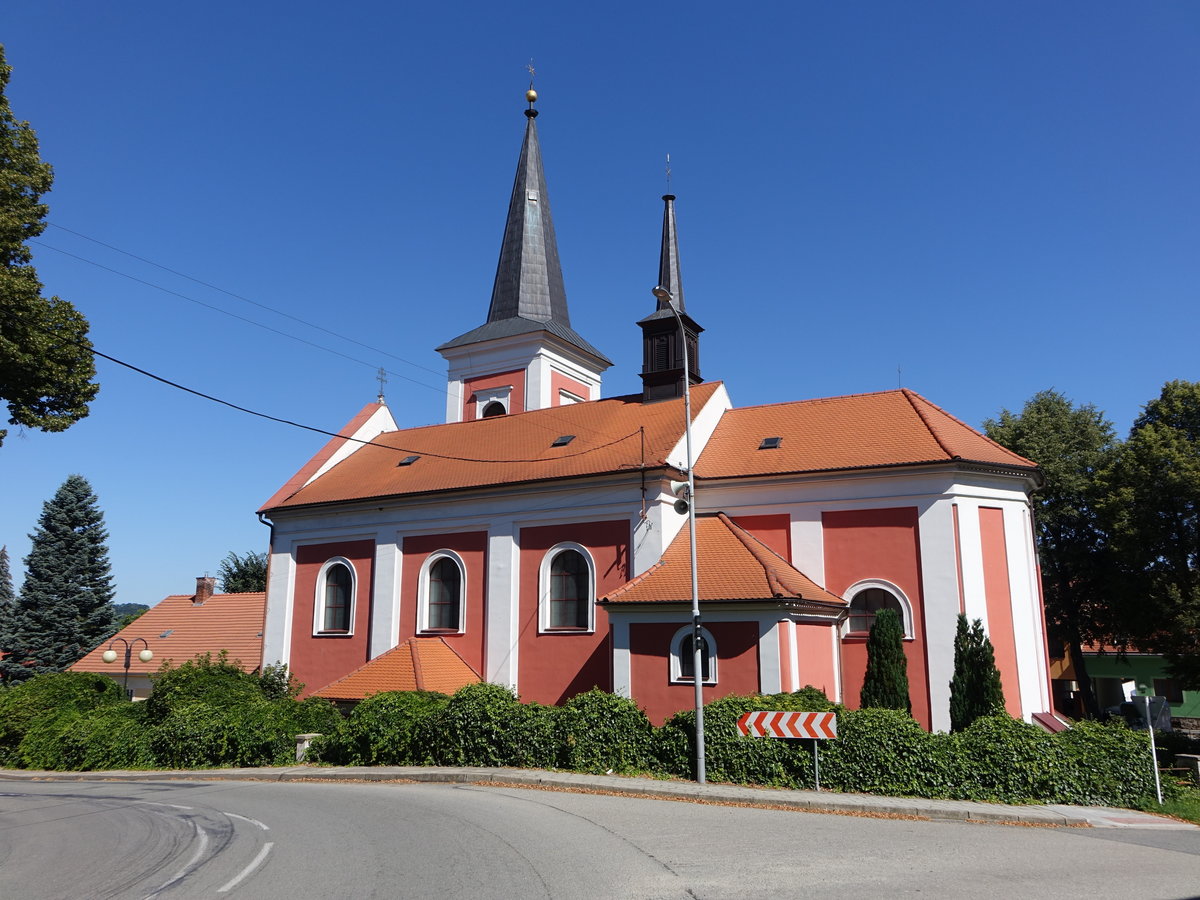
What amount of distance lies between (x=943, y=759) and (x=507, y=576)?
1368 cm

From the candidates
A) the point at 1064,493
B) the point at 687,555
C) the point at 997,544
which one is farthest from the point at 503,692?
the point at 1064,493

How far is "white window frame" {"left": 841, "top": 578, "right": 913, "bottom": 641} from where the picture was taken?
69.4 feet

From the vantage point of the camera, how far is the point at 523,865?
27.7ft

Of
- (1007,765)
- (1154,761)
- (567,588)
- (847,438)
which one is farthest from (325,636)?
(1154,761)

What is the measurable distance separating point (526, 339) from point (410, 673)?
50.8 ft

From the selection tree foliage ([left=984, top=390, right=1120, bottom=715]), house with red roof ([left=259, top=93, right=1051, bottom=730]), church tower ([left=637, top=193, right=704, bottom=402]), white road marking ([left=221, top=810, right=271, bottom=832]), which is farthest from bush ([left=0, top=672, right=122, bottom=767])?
tree foliage ([left=984, top=390, right=1120, bottom=715])

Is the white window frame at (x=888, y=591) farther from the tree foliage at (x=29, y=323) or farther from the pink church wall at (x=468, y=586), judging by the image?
the tree foliage at (x=29, y=323)

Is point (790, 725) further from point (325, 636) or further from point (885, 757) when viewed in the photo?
point (325, 636)

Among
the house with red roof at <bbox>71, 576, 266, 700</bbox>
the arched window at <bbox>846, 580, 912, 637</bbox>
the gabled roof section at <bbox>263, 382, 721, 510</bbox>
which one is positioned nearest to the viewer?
the arched window at <bbox>846, 580, 912, 637</bbox>

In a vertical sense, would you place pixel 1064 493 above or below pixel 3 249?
below

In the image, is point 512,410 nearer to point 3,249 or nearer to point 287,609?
point 287,609

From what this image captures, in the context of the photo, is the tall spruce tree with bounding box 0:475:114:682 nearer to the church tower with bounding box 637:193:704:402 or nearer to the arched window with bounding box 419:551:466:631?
the arched window with bounding box 419:551:466:631

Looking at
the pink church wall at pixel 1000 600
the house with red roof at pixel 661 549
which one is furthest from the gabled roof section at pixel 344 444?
the pink church wall at pixel 1000 600

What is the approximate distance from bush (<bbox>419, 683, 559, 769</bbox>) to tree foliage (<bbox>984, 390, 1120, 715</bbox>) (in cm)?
2366
